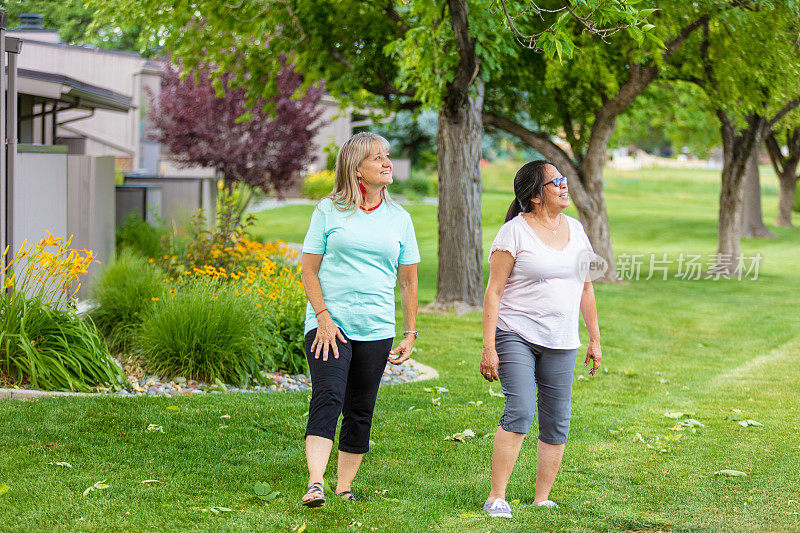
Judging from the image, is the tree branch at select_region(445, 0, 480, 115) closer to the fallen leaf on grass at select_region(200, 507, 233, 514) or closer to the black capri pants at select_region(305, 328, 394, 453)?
the black capri pants at select_region(305, 328, 394, 453)

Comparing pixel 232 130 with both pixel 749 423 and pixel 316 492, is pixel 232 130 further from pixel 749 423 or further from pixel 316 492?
pixel 316 492

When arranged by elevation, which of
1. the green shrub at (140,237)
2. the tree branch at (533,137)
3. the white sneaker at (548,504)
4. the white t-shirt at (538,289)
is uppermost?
the tree branch at (533,137)

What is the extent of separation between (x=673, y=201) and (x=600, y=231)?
1156 inches

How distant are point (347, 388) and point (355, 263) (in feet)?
→ 2.10

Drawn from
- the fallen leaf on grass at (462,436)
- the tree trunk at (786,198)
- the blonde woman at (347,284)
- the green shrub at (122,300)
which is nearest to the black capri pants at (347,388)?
the blonde woman at (347,284)

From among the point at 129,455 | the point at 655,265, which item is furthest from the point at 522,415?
the point at 655,265

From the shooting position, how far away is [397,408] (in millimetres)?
7012

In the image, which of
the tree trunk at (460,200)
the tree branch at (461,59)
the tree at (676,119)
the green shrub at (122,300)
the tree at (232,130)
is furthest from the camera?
the tree at (232,130)

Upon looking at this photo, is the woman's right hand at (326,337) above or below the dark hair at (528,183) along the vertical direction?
below

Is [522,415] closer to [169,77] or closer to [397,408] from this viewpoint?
[397,408]

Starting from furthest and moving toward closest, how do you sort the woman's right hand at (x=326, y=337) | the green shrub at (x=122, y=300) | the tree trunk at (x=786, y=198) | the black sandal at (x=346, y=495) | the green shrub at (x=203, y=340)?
1. the tree trunk at (x=786, y=198)
2. the green shrub at (x=122, y=300)
3. the green shrub at (x=203, y=340)
4. the black sandal at (x=346, y=495)
5. the woman's right hand at (x=326, y=337)

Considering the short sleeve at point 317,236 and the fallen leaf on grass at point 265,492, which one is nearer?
the short sleeve at point 317,236

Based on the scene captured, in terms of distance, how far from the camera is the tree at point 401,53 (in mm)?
11578

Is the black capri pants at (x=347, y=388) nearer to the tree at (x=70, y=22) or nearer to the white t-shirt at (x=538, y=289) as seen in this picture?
the white t-shirt at (x=538, y=289)
